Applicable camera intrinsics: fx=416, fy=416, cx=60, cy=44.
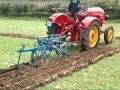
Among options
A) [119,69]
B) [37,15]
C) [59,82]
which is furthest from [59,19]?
[37,15]

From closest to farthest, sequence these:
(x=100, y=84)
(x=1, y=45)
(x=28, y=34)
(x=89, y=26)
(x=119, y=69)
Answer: (x=100, y=84), (x=119, y=69), (x=89, y=26), (x=1, y=45), (x=28, y=34)

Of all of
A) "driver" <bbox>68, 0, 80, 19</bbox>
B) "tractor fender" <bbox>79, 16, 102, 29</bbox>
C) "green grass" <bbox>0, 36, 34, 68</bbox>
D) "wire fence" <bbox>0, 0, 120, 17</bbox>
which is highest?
"driver" <bbox>68, 0, 80, 19</bbox>

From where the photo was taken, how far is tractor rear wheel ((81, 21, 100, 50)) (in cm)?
1195

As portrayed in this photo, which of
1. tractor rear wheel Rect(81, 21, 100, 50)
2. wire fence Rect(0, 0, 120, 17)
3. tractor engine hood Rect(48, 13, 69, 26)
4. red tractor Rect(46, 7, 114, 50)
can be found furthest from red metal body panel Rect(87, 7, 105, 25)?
wire fence Rect(0, 0, 120, 17)

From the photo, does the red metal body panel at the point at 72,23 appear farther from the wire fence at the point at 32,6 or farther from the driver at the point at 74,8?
the wire fence at the point at 32,6

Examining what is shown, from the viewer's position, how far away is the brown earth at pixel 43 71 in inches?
318

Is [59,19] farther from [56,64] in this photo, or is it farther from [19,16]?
[19,16]

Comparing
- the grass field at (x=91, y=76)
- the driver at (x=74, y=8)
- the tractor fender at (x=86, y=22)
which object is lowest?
the grass field at (x=91, y=76)

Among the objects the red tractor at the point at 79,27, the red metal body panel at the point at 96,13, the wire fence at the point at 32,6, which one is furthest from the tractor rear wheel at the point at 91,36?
the wire fence at the point at 32,6

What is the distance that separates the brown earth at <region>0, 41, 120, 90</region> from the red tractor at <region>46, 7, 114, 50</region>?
2.06 feet

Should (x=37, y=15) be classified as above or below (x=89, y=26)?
below

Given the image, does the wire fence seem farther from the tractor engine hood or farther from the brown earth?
the brown earth

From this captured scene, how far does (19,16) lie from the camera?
27.8 m

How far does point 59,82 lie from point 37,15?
1949 centimetres
